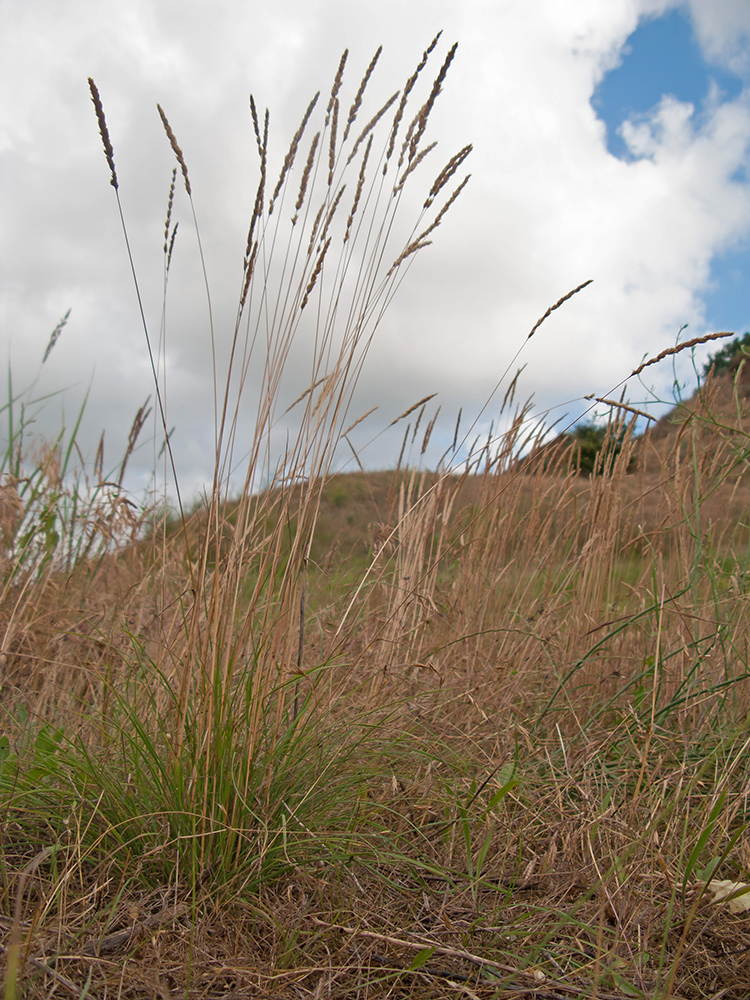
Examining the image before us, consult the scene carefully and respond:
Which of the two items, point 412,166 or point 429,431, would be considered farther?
point 429,431

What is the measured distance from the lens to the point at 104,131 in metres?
1.10

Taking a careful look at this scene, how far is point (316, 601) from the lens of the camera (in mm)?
2893

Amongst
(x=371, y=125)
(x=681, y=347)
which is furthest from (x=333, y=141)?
(x=681, y=347)

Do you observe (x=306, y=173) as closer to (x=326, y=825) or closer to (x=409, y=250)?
(x=409, y=250)

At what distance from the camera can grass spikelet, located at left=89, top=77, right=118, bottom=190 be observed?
1.07 m

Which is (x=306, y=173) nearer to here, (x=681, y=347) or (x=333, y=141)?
(x=333, y=141)

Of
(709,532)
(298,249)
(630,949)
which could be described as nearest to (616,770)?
(630,949)

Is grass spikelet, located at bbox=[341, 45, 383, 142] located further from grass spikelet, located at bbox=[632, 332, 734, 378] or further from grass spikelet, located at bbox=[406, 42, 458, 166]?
grass spikelet, located at bbox=[632, 332, 734, 378]

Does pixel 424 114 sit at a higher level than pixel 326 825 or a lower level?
higher

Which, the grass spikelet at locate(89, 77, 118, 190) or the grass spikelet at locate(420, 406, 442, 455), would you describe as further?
the grass spikelet at locate(420, 406, 442, 455)

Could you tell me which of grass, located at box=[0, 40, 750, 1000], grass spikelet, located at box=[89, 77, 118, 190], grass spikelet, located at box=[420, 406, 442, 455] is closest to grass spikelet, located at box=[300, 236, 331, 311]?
grass, located at box=[0, 40, 750, 1000]

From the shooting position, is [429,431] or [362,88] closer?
[362,88]

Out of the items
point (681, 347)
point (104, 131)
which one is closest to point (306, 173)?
point (104, 131)

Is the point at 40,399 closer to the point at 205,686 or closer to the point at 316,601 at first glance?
the point at 316,601
